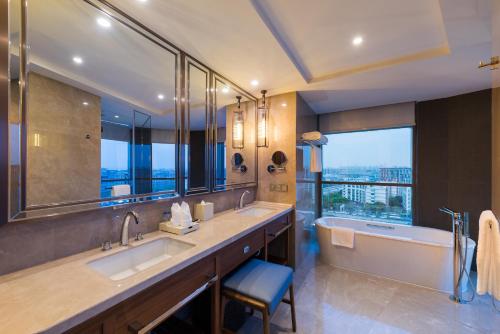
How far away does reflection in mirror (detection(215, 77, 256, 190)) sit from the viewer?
7.29 feet

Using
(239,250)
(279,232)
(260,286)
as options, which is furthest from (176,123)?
(279,232)

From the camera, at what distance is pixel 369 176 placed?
345 cm

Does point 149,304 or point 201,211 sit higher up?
point 201,211

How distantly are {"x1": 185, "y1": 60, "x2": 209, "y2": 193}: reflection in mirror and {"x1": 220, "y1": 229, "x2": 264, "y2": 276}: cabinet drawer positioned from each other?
0.66 meters

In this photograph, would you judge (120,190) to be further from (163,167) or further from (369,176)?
(369,176)

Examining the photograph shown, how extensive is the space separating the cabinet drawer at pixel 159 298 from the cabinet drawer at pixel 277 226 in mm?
882

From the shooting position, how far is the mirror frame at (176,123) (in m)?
0.87

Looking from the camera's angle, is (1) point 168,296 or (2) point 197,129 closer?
(1) point 168,296

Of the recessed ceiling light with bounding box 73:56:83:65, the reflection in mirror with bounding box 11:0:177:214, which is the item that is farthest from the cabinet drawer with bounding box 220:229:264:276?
the recessed ceiling light with bounding box 73:56:83:65

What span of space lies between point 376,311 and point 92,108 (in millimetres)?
2854

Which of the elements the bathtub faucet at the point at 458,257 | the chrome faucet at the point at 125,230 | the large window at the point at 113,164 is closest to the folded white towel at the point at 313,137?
the bathtub faucet at the point at 458,257

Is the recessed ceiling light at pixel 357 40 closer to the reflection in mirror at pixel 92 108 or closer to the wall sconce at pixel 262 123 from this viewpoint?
the wall sconce at pixel 262 123

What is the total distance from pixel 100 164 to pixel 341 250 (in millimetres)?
2842

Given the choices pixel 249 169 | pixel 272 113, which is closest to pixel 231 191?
pixel 249 169
